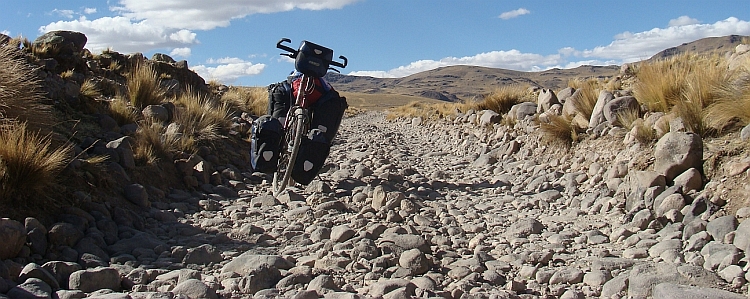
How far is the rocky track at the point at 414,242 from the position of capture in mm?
3432

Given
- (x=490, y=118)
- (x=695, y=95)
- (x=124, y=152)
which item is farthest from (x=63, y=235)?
(x=490, y=118)

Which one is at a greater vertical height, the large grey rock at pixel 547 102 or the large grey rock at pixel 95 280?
the large grey rock at pixel 547 102

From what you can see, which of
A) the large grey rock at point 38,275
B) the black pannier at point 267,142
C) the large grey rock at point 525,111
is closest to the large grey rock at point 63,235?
the large grey rock at point 38,275

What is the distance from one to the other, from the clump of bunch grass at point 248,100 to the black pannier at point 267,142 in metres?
6.21

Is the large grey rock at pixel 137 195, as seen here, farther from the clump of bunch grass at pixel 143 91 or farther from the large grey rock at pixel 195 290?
the clump of bunch grass at pixel 143 91

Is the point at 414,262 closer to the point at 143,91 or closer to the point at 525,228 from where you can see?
the point at 525,228

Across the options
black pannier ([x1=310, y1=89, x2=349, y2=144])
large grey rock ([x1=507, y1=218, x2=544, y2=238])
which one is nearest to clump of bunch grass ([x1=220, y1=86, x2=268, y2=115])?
black pannier ([x1=310, y1=89, x2=349, y2=144])

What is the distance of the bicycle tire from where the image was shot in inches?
229

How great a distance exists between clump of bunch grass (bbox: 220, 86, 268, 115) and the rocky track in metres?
6.53


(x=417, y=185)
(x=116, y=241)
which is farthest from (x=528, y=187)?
(x=116, y=241)

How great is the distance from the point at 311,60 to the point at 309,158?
3.15ft

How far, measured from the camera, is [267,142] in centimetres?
588

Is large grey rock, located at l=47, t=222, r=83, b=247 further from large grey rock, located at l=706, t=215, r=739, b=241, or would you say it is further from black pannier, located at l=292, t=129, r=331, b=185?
large grey rock, located at l=706, t=215, r=739, b=241

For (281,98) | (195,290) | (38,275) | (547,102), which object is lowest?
(195,290)
